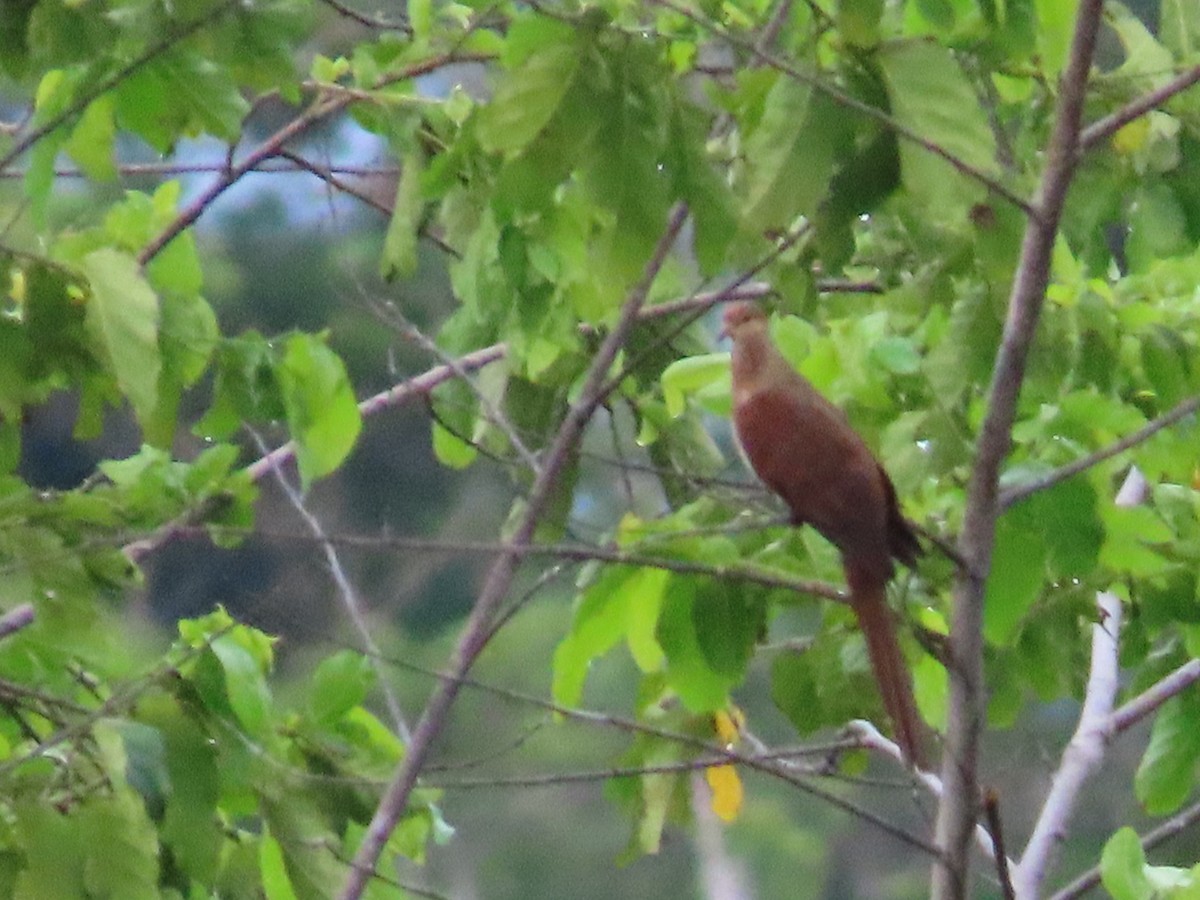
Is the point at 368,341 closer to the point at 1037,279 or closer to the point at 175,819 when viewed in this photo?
the point at 175,819

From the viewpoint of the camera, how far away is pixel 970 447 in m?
1.77

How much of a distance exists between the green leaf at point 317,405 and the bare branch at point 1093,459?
692mm

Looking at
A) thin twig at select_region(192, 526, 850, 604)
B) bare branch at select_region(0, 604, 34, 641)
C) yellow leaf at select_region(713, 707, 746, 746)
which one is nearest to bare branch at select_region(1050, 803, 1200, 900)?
thin twig at select_region(192, 526, 850, 604)

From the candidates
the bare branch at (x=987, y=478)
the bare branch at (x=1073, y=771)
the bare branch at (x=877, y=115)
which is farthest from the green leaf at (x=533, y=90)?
the bare branch at (x=1073, y=771)

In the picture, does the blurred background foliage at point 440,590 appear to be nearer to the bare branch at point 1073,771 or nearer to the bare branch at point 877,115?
the bare branch at point 1073,771

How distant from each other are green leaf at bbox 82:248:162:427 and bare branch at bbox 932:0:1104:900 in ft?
2.45

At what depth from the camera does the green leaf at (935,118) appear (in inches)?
53.1

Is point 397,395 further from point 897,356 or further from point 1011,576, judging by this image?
point 1011,576

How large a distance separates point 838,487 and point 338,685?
603mm

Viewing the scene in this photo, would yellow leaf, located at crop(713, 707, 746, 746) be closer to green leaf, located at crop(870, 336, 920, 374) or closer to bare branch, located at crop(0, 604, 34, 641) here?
green leaf, located at crop(870, 336, 920, 374)

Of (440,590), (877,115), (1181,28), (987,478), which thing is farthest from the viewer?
(440,590)

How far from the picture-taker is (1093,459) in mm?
1454

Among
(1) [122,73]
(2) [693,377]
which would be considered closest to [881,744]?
(2) [693,377]

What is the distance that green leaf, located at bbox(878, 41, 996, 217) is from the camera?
1.35m
